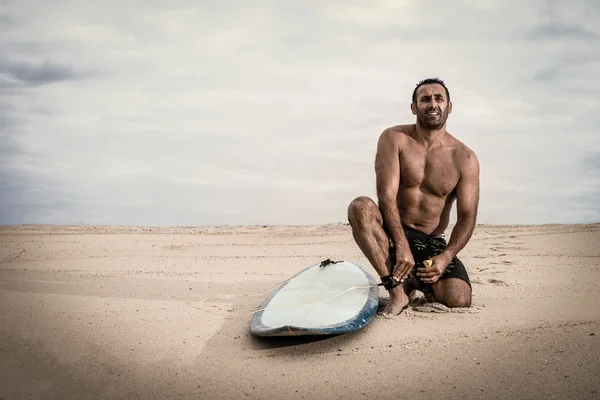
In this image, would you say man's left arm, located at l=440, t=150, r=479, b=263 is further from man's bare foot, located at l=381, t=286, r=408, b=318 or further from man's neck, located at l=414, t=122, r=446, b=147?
man's bare foot, located at l=381, t=286, r=408, b=318

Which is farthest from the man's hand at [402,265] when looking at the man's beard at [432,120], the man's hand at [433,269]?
the man's beard at [432,120]

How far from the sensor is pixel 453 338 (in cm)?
293

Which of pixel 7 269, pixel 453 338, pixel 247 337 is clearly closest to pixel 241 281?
pixel 247 337

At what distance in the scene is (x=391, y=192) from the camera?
3.57 metres

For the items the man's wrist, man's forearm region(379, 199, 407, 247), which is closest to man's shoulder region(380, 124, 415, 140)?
man's forearm region(379, 199, 407, 247)

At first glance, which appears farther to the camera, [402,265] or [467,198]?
[467,198]

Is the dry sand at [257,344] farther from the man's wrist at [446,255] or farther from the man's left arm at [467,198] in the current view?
the man's left arm at [467,198]

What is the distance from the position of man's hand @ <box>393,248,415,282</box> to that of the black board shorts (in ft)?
1.09

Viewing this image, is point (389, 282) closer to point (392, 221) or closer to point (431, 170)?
point (392, 221)

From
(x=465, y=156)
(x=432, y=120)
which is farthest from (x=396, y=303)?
(x=432, y=120)

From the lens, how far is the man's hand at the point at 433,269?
11.3 feet

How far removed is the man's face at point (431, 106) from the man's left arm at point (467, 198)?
0.34 m

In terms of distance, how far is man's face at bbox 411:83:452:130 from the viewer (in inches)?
145

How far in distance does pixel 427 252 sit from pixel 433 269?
1.35ft
